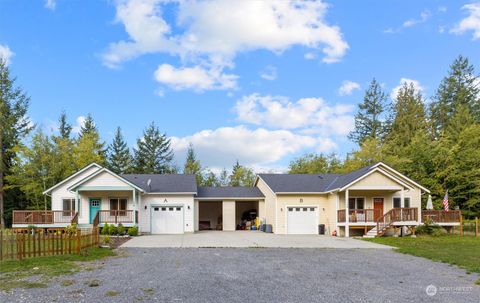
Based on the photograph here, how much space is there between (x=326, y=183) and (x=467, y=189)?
36.0 ft

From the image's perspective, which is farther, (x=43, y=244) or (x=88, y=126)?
(x=88, y=126)

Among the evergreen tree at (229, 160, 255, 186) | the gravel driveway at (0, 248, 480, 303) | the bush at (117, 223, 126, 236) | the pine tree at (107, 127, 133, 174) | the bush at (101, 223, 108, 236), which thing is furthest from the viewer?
the evergreen tree at (229, 160, 255, 186)

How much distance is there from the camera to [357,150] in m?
46.8

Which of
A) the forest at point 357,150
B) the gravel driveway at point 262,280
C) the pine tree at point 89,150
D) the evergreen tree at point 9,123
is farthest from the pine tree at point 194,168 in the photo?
the gravel driveway at point 262,280

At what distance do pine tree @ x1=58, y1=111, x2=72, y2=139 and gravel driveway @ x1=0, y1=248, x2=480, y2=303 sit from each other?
3711cm

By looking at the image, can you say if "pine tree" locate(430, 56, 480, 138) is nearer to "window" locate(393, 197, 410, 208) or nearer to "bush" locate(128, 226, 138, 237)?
"window" locate(393, 197, 410, 208)

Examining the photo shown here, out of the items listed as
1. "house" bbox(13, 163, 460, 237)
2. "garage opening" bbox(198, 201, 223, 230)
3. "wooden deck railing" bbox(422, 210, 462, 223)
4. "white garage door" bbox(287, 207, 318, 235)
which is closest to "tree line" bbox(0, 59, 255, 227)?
"house" bbox(13, 163, 460, 237)

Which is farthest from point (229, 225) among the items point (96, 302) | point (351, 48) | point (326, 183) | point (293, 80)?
point (96, 302)

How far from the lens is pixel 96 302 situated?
7.41 m

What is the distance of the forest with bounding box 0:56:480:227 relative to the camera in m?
32.0

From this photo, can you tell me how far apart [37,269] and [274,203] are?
19.0 metres

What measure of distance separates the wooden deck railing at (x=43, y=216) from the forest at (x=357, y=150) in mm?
10078

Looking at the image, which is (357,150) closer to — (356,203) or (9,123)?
(356,203)

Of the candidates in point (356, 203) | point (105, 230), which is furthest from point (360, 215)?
Result: point (105, 230)
